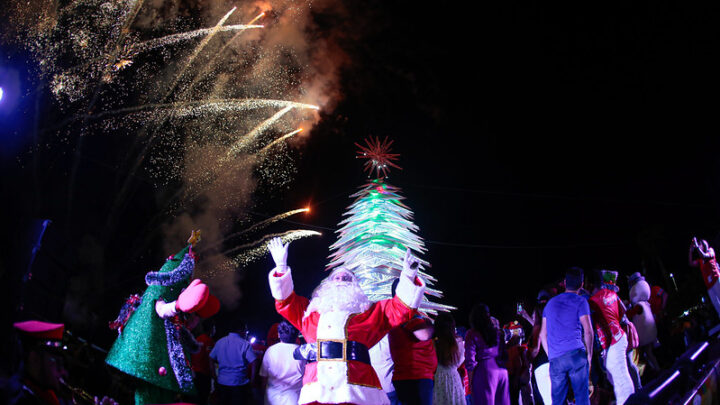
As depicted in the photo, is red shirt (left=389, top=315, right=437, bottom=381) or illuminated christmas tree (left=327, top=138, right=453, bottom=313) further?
illuminated christmas tree (left=327, top=138, right=453, bottom=313)

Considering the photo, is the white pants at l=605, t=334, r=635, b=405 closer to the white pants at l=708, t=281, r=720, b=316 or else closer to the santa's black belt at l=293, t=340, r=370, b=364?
the white pants at l=708, t=281, r=720, b=316

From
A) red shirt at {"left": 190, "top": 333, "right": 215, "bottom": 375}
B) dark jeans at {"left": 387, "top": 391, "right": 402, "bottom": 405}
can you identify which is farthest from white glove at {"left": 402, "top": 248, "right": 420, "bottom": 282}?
red shirt at {"left": 190, "top": 333, "right": 215, "bottom": 375}

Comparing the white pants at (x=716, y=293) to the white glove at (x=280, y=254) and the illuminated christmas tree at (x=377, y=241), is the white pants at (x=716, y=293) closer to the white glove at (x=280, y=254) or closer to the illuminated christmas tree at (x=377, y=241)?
the illuminated christmas tree at (x=377, y=241)

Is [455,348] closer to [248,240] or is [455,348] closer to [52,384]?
[52,384]

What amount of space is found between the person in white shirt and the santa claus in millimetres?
1602

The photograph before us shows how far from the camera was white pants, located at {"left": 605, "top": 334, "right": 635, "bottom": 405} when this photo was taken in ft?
19.3

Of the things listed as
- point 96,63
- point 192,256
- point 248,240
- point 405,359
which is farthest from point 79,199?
point 405,359

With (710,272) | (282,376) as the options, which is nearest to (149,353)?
(282,376)

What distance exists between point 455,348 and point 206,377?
3668 millimetres

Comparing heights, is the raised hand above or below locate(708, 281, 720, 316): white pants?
above

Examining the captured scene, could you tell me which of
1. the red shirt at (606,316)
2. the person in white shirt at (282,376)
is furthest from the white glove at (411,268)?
the red shirt at (606,316)

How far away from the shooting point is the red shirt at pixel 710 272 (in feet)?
23.5

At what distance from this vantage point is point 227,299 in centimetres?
1630

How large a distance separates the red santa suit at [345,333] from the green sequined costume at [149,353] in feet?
3.44
